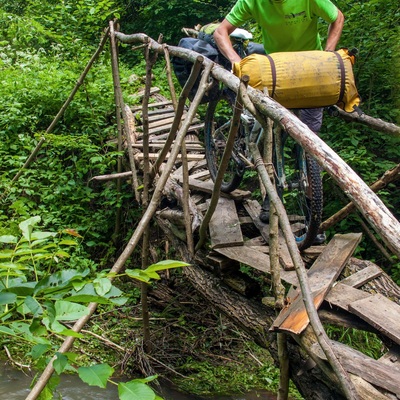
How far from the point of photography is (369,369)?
2139 mm

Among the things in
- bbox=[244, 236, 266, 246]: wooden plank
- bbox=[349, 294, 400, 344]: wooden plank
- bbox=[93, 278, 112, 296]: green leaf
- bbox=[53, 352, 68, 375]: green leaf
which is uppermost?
bbox=[93, 278, 112, 296]: green leaf

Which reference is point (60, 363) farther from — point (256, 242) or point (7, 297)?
point (256, 242)

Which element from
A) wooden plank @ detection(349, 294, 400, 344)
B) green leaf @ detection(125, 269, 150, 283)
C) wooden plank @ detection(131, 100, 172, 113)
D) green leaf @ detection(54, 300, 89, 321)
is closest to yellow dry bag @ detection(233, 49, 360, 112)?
wooden plank @ detection(349, 294, 400, 344)

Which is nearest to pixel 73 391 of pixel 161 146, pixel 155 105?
pixel 161 146

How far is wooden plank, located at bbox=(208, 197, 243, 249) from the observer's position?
359 cm

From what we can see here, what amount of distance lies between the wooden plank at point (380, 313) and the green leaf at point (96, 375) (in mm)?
1617

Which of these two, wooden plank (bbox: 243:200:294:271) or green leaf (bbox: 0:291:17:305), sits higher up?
green leaf (bbox: 0:291:17:305)

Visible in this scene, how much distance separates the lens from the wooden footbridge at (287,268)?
184 cm

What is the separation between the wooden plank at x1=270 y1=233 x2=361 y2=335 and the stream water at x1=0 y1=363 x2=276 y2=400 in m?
1.73

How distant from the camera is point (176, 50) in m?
3.80

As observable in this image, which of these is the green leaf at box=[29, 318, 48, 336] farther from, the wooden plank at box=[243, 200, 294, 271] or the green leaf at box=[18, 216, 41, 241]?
the wooden plank at box=[243, 200, 294, 271]

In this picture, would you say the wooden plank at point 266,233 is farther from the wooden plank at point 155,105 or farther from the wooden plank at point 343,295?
the wooden plank at point 155,105

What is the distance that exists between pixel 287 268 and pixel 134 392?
7.28 ft

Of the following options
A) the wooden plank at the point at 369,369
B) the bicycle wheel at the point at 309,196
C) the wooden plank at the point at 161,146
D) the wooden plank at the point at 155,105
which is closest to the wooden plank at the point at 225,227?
the bicycle wheel at the point at 309,196
